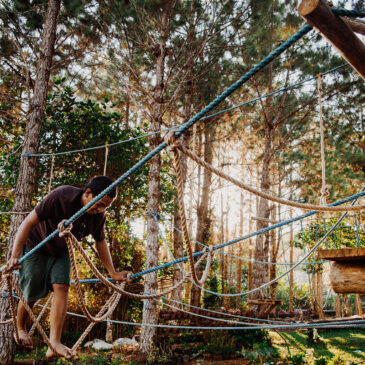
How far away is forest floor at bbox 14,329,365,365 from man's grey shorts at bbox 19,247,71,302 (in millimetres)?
2744

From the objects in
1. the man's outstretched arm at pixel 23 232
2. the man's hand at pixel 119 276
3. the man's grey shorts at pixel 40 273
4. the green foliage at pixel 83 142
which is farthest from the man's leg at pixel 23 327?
the green foliage at pixel 83 142

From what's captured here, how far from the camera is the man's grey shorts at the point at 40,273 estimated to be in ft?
5.81

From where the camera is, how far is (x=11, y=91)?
6195mm

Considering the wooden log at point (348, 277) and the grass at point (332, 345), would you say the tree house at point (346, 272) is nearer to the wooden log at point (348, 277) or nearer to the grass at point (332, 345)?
the wooden log at point (348, 277)

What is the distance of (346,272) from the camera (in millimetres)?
1851

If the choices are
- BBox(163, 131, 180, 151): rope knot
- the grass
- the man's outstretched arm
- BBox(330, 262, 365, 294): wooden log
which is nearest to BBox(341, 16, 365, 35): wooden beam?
BBox(163, 131, 180, 151): rope knot

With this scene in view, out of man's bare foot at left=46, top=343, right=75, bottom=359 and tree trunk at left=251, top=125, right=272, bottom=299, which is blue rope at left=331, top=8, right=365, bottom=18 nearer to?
man's bare foot at left=46, top=343, right=75, bottom=359

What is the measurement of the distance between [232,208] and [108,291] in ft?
33.3

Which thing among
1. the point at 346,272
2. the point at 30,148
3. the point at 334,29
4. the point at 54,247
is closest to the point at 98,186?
the point at 54,247

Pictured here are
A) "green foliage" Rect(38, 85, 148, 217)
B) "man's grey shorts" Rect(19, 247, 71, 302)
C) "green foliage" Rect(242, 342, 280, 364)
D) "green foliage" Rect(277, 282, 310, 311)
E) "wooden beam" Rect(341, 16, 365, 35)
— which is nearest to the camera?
"wooden beam" Rect(341, 16, 365, 35)

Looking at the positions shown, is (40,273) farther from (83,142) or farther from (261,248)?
(261,248)

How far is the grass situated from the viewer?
17.0 ft

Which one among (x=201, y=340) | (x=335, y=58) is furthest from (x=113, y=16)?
(x=201, y=340)

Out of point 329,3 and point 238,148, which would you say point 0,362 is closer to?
point 329,3
